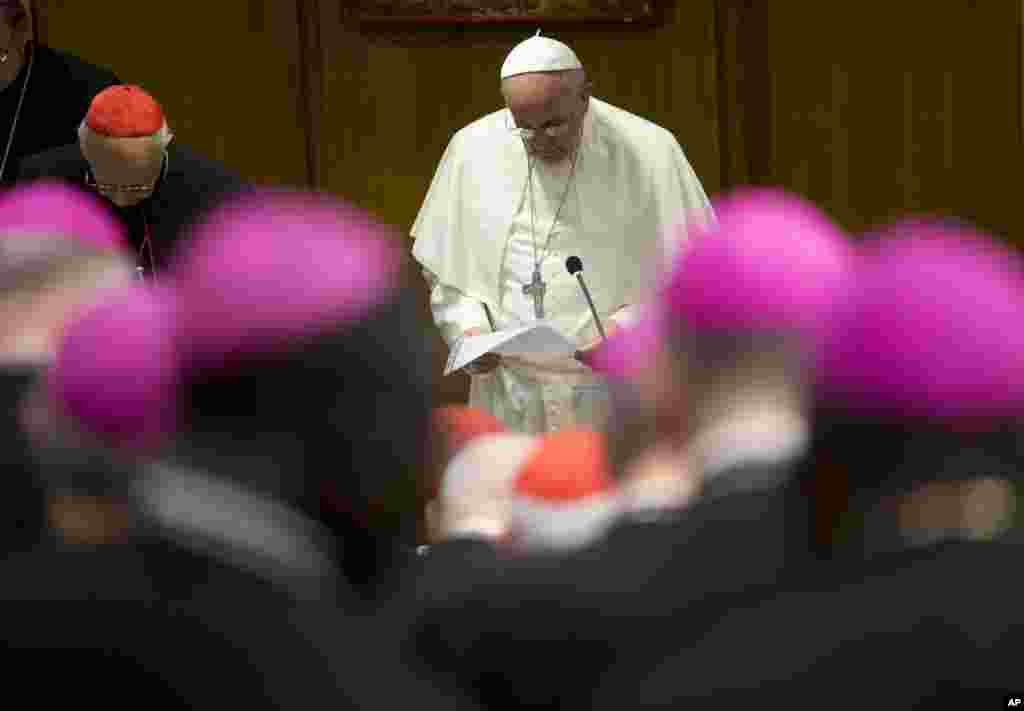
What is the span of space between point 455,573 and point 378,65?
448 cm

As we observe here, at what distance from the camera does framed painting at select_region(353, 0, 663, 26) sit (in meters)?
5.38

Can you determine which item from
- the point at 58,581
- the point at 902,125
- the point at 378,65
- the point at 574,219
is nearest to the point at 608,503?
the point at 58,581

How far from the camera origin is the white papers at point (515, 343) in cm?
319

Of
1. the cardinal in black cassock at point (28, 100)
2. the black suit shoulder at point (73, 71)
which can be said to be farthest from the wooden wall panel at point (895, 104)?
the cardinal in black cassock at point (28, 100)

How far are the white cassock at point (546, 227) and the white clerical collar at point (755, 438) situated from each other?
2647 millimetres

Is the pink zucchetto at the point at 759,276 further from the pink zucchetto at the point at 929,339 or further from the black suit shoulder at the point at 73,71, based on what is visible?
the black suit shoulder at the point at 73,71

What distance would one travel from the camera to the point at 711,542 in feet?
3.58

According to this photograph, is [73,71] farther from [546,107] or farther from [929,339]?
[929,339]

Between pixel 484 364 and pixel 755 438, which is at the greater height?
pixel 755 438

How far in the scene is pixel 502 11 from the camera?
5430 millimetres

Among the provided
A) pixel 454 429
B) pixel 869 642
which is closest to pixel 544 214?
pixel 454 429

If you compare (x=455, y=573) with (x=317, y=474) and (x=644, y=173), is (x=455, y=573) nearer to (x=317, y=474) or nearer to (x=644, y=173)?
(x=317, y=474)

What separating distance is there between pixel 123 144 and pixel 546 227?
62.1 inches

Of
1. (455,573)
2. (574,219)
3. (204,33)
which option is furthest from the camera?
(204,33)
